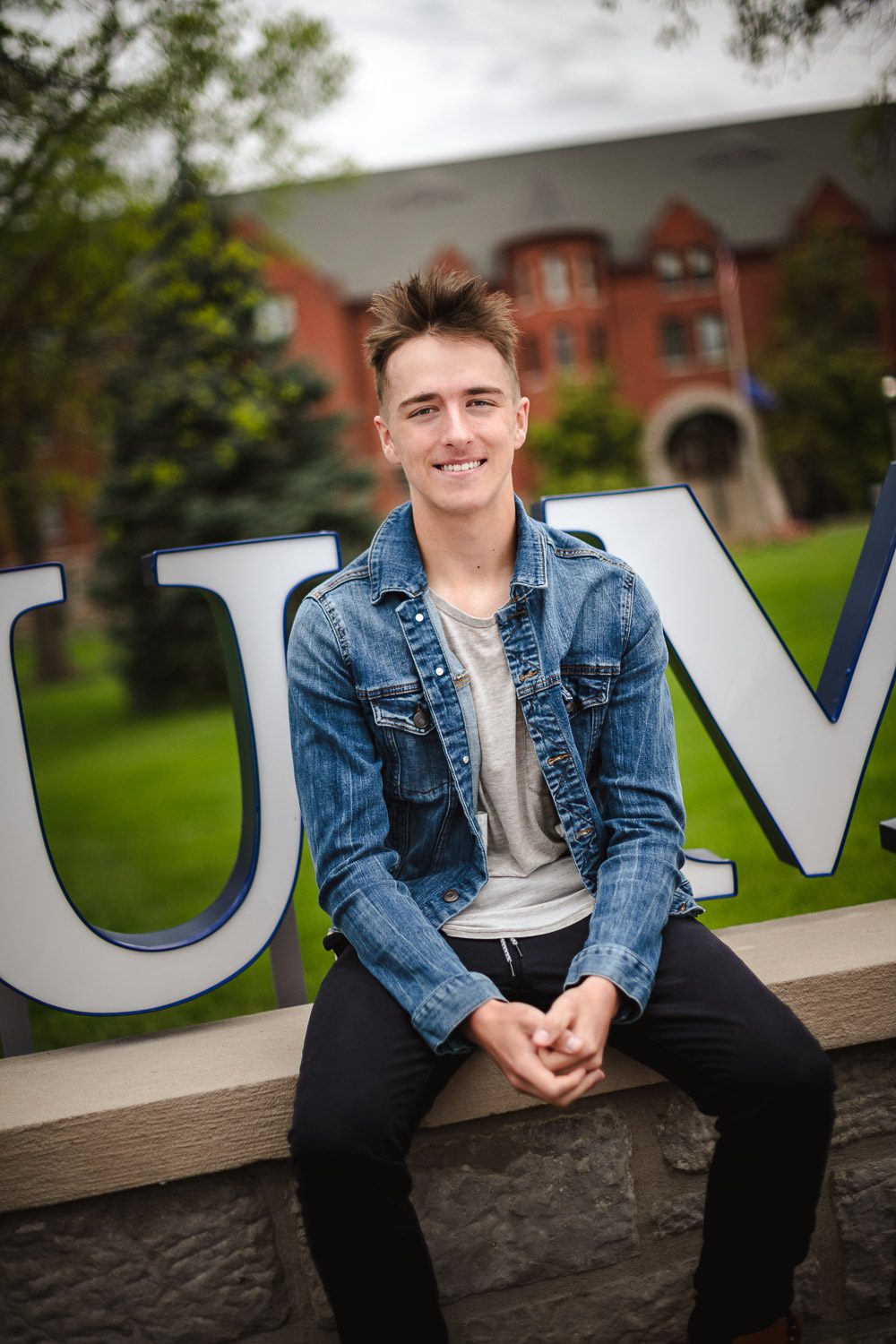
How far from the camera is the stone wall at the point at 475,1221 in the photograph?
197 cm

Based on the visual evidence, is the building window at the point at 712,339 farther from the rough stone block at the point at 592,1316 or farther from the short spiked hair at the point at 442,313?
the rough stone block at the point at 592,1316

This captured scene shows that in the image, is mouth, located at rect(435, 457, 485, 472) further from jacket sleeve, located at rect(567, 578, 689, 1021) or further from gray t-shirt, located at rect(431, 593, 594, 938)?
jacket sleeve, located at rect(567, 578, 689, 1021)

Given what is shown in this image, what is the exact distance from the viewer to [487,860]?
A: 2.11 meters

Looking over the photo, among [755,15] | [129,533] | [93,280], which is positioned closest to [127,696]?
[129,533]

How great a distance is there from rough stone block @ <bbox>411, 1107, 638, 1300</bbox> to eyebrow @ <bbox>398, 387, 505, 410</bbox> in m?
1.44

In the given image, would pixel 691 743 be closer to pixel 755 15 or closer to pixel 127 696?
pixel 755 15

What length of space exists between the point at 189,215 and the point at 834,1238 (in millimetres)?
9847

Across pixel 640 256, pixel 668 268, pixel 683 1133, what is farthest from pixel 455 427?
pixel 640 256

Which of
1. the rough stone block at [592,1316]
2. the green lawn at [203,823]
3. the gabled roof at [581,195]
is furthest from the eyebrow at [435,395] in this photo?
the gabled roof at [581,195]

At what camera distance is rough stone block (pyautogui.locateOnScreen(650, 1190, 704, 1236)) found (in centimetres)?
213

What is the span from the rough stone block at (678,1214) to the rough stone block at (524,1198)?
0.06 meters

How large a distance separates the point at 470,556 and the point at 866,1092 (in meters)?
1.39

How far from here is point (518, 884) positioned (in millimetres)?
2096

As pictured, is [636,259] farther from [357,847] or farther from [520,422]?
[357,847]
